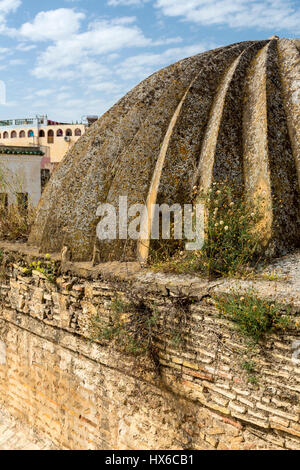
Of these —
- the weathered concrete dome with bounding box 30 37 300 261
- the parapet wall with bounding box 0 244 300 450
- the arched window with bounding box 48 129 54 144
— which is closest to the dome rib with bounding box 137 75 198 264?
the weathered concrete dome with bounding box 30 37 300 261

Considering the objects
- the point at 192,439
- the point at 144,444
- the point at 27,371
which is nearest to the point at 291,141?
the point at 192,439

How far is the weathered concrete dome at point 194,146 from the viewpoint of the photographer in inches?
165

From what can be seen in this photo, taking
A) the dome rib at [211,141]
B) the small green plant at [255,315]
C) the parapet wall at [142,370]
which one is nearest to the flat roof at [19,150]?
the parapet wall at [142,370]

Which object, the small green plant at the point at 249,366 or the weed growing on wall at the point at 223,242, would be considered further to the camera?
the weed growing on wall at the point at 223,242

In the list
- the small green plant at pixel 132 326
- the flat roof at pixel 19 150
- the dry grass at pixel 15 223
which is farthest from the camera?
the flat roof at pixel 19 150

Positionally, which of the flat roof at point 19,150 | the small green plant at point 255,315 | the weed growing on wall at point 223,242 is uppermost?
the flat roof at point 19,150

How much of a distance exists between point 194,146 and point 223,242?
1.45 m

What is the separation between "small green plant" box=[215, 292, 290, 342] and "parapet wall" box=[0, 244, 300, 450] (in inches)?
3.0

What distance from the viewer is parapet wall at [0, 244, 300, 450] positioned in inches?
117

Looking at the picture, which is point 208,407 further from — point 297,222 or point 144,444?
point 297,222

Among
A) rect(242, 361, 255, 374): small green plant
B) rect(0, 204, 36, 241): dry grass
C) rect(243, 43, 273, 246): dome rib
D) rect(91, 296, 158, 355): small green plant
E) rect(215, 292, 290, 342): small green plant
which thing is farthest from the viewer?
rect(0, 204, 36, 241): dry grass

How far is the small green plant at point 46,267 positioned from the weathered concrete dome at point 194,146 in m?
0.28

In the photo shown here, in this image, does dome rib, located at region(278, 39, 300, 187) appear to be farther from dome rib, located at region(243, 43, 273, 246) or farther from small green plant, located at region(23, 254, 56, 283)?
small green plant, located at region(23, 254, 56, 283)

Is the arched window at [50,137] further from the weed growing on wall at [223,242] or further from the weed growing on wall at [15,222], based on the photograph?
the weed growing on wall at [223,242]
